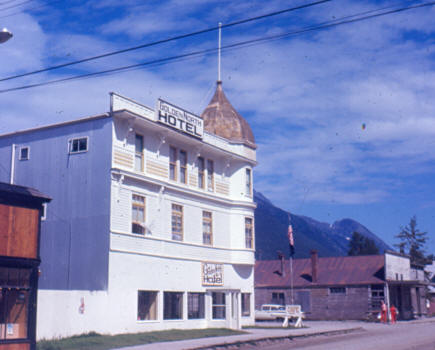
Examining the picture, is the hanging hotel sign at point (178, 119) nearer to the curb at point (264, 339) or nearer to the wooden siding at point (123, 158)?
the wooden siding at point (123, 158)

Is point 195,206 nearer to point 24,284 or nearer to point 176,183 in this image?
point 176,183

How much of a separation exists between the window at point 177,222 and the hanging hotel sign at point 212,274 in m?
2.74

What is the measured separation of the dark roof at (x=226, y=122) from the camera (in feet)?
125

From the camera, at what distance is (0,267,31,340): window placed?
19.7 meters

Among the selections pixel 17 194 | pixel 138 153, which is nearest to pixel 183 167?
pixel 138 153

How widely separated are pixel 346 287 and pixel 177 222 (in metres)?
25.3

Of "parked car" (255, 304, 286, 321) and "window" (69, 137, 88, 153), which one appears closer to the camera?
"window" (69, 137, 88, 153)

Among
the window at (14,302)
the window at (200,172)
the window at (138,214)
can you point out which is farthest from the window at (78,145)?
the window at (14,302)

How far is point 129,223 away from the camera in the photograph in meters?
28.5

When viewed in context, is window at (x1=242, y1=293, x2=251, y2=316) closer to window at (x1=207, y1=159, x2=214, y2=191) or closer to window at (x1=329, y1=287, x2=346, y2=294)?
window at (x1=207, y1=159, x2=214, y2=191)

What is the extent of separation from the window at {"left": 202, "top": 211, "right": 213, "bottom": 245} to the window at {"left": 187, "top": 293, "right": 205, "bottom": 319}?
332 centimetres

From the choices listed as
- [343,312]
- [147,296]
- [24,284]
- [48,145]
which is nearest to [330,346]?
[147,296]

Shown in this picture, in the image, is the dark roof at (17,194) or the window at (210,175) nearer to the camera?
the dark roof at (17,194)

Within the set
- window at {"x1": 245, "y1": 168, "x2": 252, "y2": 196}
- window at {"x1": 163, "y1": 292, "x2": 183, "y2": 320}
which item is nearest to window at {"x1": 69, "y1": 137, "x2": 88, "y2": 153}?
window at {"x1": 163, "y1": 292, "x2": 183, "y2": 320}
